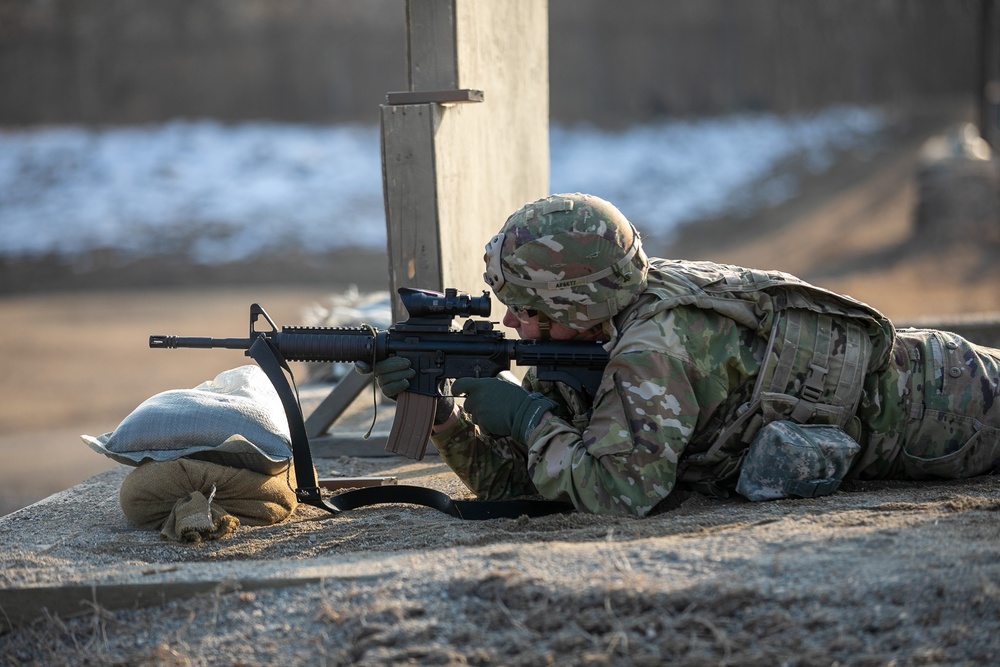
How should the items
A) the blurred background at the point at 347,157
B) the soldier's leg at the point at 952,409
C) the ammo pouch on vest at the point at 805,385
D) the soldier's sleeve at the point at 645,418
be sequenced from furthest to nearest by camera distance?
the blurred background at the point at 347,157 → the soldier's leg at the point at 952,409 → the ammo pouch on vest at the point at 805,385 → the soldier's sleeve at the point at 645,418

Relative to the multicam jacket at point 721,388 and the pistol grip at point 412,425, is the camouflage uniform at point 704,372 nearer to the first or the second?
the multicam jacket at point 721,388

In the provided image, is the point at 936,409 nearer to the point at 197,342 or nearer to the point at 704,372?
the point at 704,372

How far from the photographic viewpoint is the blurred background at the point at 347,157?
567 inches

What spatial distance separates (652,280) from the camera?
3537 millimetres

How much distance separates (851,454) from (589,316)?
3.18 ft

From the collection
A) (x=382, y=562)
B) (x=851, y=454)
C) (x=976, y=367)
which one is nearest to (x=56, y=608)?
(x=382, y=562)

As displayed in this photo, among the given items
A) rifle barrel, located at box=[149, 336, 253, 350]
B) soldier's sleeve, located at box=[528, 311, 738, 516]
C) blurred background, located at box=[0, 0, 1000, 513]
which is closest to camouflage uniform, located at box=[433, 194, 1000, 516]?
soldier's sleeve, located at box=[528, 311, 738, 516]

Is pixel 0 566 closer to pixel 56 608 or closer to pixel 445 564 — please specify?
pixel 56 608

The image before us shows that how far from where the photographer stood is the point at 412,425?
3.72 metres

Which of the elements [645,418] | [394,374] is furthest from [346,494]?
[645,418]

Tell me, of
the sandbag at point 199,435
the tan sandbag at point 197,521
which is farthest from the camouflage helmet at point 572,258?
the tan sandbag at point 197,521

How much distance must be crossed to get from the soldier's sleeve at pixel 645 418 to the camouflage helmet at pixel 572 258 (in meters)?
0.19

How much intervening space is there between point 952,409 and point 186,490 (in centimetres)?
269

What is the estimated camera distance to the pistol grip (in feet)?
12.1
